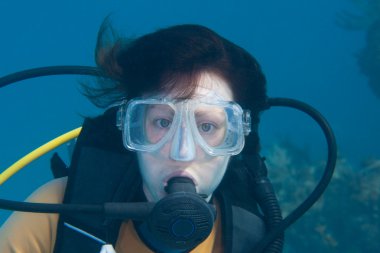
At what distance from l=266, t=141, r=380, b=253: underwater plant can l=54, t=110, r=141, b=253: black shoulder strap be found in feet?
23.8

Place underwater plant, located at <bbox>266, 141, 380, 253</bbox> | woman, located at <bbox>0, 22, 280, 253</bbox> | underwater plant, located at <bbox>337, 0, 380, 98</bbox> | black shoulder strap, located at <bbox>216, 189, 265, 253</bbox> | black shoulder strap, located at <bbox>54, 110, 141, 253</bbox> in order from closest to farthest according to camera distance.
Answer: woman, located at <bbox>0, 22, 280, 253</bbox> < black shoulder strap, located at <bbox>54, 110, 141, 253</bbox> < black shoulder strap, located at <bbox>216, 189, 265, 253</bbox> < underwater plant, located at <bbox>266, 141, 380, 253</bbox> < underwater plant, located at <bbox>337, 0, 380, 98</bbox>

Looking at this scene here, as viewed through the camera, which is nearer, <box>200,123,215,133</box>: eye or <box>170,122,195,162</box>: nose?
<box>170,122,195,162</box>: nose

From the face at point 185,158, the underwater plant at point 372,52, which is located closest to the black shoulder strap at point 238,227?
the face at point 185,158

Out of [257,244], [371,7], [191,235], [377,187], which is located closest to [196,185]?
[191,235]

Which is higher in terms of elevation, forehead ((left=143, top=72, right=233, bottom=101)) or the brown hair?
the brown hair

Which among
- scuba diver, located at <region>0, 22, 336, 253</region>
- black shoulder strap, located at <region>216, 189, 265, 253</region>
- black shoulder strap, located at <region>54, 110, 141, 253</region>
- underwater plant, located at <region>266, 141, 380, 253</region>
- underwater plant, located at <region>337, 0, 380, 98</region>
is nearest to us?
scuba diver, located at <region>0, 22, 336, 253</region>

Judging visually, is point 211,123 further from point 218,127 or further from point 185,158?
point 185,158

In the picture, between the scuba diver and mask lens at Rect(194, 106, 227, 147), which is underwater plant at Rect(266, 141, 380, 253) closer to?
the scuba diver

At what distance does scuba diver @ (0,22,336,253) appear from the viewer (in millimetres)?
2150

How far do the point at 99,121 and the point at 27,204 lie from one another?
0.87 m

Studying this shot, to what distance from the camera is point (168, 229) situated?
2.03 meters

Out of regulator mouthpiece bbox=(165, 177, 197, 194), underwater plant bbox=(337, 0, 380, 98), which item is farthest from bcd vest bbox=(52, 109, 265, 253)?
underwater plant bbox=(337, 0, 380, 98)

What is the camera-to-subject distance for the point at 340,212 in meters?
9.24

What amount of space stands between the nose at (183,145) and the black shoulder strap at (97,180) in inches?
17.3
